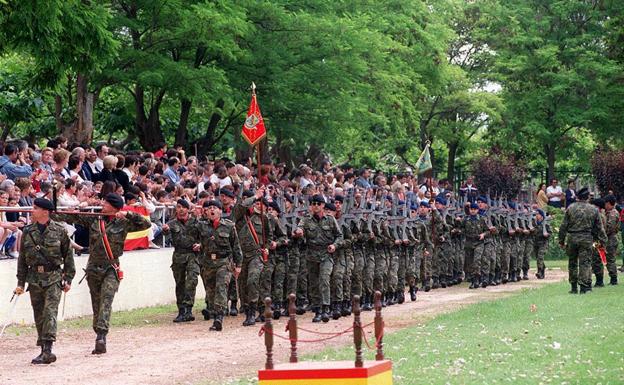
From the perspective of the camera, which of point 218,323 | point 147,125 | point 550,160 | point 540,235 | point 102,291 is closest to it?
point 102,291

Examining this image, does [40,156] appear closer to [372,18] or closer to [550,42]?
[372,18]

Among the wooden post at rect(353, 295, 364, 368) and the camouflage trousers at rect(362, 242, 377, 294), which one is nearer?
the wooden post at rect(353, 295, 364, 368)

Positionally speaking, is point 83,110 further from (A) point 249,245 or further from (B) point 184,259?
(A) point 249,245

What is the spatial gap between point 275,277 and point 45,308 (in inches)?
291

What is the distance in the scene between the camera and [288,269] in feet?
80.0

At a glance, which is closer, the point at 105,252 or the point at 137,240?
the point at 105,252

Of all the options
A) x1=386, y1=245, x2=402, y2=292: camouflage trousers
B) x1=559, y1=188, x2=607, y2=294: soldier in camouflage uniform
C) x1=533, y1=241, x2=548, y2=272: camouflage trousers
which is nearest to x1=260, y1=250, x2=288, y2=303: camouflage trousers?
x1=386, y1=245, x2=402, y2=292: camouflage trousers

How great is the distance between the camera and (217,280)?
2189 centimetres

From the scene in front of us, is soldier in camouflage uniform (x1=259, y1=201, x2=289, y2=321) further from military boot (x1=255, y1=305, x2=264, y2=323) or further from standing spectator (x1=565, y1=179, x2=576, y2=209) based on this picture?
standing spectator (x1=565, y1=179, x2=576, y2=209)

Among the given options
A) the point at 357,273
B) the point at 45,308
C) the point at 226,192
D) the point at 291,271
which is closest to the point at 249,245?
the point at 226,192

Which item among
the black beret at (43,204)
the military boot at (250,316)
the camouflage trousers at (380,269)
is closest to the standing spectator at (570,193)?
the camouflage trousers at (380,269)

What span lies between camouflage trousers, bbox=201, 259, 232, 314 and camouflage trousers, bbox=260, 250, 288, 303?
1302mm

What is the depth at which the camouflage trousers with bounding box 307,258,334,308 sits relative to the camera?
22984 millimetres

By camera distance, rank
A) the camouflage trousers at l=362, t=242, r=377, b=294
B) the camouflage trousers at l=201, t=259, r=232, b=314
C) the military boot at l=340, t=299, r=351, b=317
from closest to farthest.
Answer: the camouflage trousers at l=201, t=259, r=232, b=314, the military boot at l=340, t=299, r=351, b=317, the camouflage trousers at l=362, t=242, r=377, b=294
